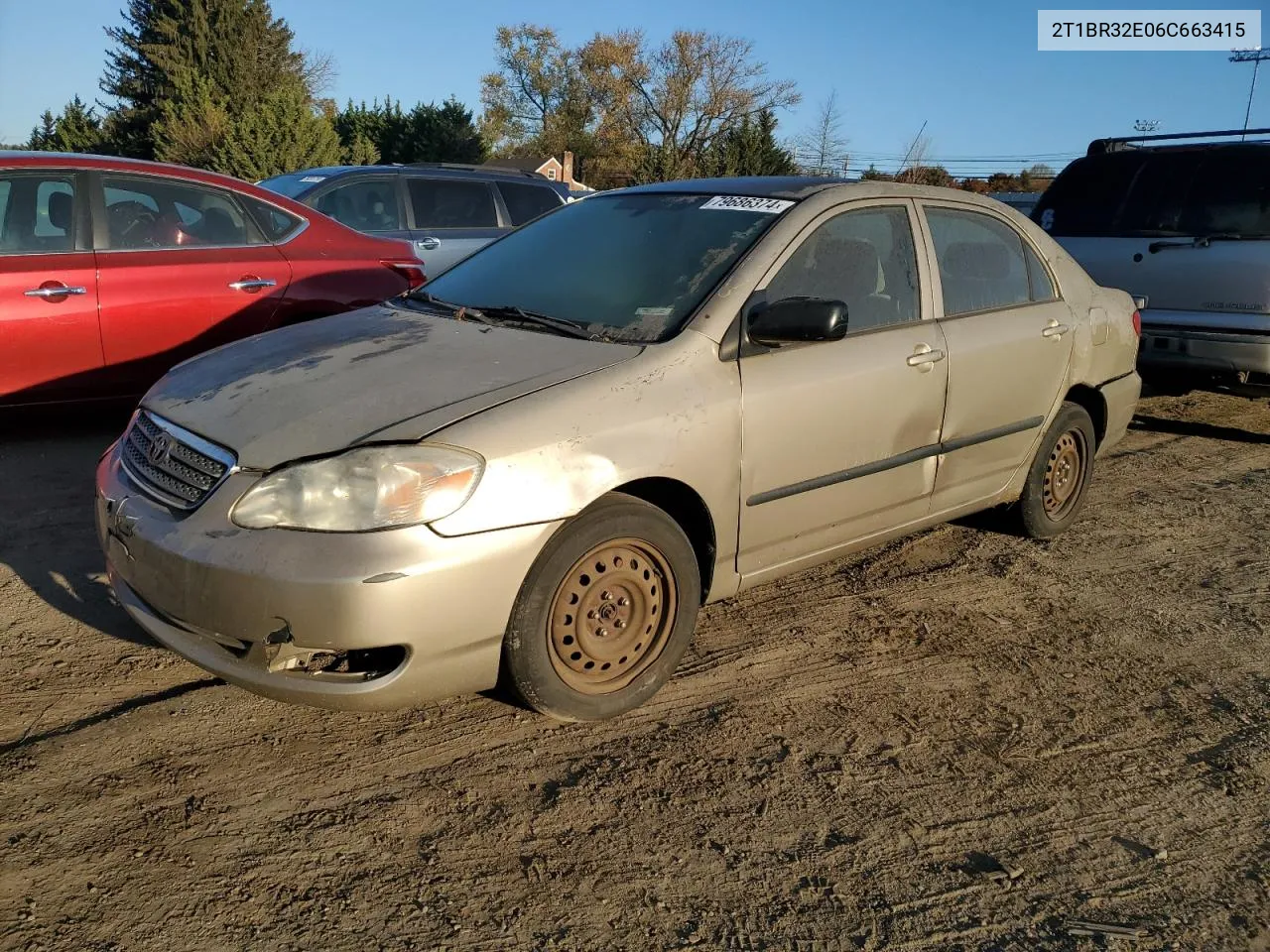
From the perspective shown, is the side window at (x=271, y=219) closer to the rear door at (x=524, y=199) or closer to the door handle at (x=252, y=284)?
the door handle at (x=252, y=284)

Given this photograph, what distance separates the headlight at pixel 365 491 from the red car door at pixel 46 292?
3127 millimetres

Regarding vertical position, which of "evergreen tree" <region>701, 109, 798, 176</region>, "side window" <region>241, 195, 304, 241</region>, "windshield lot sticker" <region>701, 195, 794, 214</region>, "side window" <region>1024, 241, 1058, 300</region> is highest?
"evergreen tree" <region>701, 109, 798, 176</region>

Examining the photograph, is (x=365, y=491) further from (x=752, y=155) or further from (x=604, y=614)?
(x=752, y=155)

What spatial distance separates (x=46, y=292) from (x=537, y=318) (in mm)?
2997

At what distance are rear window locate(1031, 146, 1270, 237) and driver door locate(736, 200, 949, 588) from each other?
4198 mm

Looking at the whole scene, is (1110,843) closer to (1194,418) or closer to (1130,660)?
(1130,660)

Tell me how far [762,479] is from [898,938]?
1515 mm

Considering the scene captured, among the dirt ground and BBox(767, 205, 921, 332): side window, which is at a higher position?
BBox(767, 205, 921, 332): side window

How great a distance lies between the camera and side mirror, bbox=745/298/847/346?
10.7 ft

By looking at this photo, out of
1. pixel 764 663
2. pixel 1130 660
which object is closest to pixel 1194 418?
pixel 1130 660

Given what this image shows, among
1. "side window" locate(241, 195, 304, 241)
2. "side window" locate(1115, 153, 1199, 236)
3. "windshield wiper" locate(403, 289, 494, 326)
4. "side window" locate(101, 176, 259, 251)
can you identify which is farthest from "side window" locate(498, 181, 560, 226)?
"windshield wiper" locate(403, 289, 494, 326)

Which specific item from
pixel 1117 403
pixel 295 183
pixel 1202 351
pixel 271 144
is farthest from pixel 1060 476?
pixel 271 144

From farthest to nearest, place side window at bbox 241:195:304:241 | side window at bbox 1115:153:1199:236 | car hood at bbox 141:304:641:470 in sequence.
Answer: side window at bbox 1115:153:1199:236 < side window at bbox 241:195:304:241 < car hood at bbox 141:304:641:470

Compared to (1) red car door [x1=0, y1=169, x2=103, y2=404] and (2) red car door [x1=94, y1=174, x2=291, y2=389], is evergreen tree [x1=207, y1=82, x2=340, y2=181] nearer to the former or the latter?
(2) red car door [x1=94, y1=174, x2=291, y2=389]
